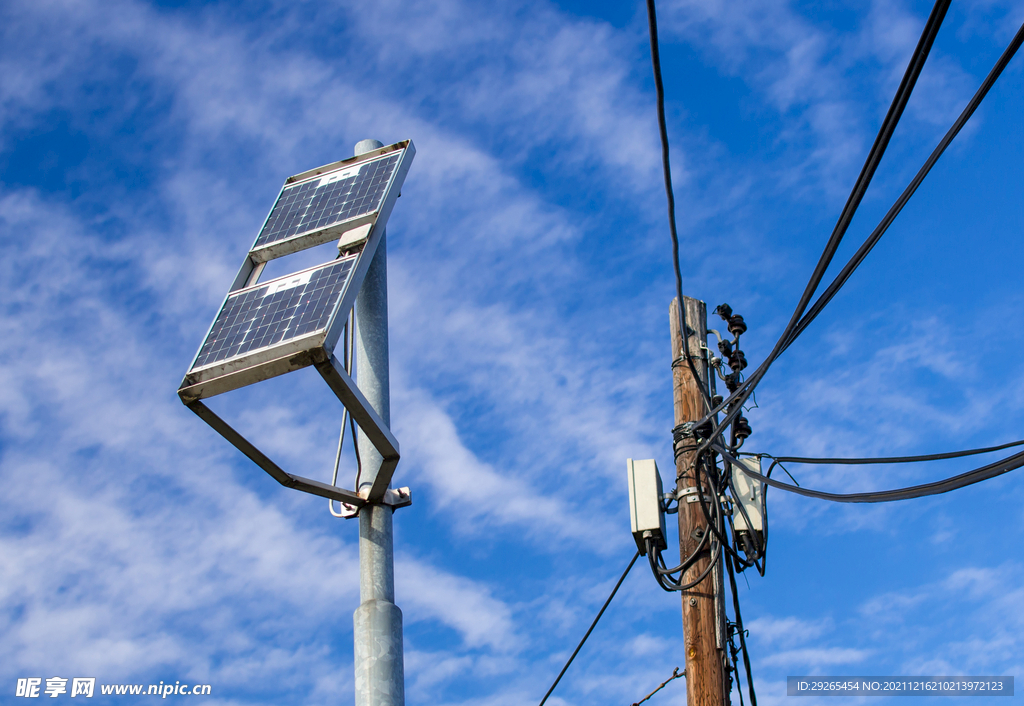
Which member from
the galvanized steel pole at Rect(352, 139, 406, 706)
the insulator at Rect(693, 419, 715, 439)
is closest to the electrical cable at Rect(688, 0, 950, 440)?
the insulator at Rect(693, 419, 715, 439)

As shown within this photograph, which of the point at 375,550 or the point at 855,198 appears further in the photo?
the point at 375,550

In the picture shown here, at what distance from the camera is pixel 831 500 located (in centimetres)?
718

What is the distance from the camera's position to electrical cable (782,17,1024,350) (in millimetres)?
4504

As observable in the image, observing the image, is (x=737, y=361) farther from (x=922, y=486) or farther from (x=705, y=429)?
(x=922, y=486)

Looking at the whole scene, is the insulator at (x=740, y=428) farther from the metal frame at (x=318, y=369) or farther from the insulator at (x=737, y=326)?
the metal frame at (x=318, y=369)

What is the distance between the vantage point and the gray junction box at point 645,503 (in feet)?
26.1

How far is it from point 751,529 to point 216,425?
413cm

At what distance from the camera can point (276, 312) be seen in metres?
6.36

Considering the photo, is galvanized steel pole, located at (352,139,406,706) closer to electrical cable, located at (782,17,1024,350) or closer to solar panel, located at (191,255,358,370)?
solar panel, located at (191,255,358,370)

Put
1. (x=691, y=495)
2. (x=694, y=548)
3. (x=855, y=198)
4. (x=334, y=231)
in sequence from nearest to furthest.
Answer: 1. (x=855, y=198)
2. (x=334, y=231)
3. (x=694, y=548)
4. (x=691, y=495)

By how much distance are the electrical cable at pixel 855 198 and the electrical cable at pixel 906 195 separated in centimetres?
9

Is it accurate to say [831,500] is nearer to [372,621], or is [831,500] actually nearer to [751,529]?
[751,529]

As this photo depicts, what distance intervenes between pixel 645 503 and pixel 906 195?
3.32 m

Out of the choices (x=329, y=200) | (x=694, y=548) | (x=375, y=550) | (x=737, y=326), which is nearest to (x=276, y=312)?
(x=329, y=200)
